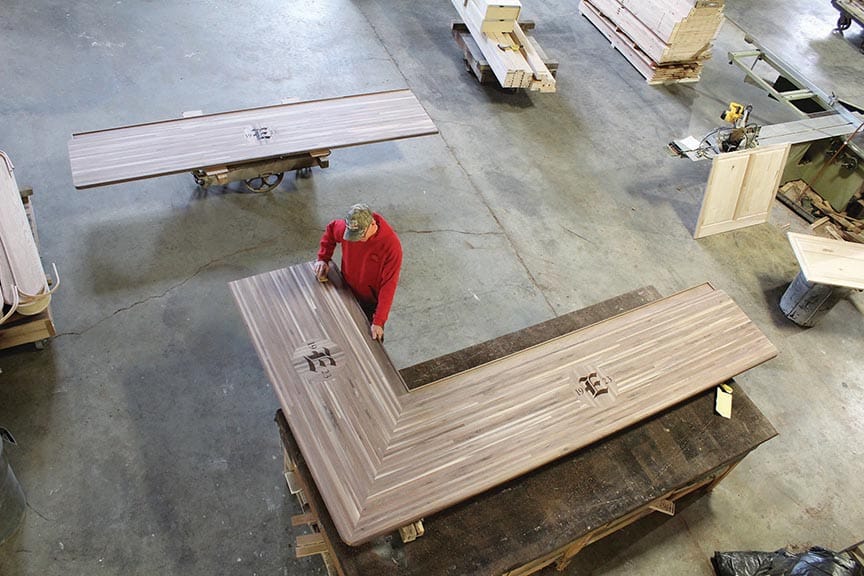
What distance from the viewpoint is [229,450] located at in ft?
16.1

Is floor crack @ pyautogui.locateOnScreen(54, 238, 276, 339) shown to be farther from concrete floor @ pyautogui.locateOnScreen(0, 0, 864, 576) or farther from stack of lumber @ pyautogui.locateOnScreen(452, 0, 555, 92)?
stack of lumber @ pyautogui.locateOnScreen(452, 0, 555, 92)

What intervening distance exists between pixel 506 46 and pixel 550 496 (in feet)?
21.0

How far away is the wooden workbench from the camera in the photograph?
3.79 meters

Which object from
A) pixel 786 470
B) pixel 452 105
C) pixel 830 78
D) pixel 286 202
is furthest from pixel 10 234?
pixel 830 78

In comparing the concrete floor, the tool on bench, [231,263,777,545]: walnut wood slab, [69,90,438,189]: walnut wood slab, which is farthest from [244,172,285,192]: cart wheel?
the tool on bench

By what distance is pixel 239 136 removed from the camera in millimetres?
6484

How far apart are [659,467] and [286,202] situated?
15.1 feet

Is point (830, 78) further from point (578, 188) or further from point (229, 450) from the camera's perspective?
point (229, 450)

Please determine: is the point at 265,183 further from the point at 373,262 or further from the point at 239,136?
the point at 373,262

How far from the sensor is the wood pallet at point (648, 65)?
938 centimetres

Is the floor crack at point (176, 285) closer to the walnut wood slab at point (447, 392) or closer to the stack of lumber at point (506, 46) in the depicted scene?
the walnut wood slab at point (447, 392)

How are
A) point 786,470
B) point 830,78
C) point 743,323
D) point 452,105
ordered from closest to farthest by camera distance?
point 743,323
point 786,470
point 452,105
point 830,78

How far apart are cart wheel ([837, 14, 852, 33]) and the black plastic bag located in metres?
10.9

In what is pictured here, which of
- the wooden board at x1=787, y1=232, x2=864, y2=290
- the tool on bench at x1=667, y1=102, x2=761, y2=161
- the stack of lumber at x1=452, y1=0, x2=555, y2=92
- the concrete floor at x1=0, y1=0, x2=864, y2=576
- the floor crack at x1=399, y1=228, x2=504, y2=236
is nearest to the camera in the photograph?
the concrete floor at x1=0, y1=0, x2=864, y2=576
